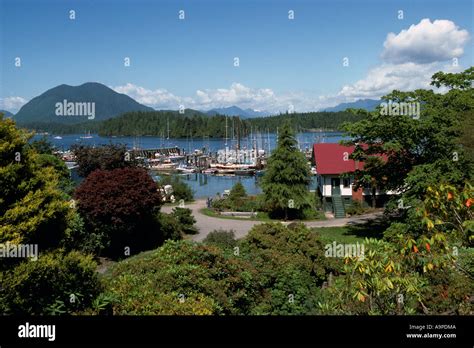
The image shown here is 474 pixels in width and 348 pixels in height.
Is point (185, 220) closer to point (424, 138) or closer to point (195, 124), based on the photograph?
point (424, 138)

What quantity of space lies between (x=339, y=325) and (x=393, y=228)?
15513 mm

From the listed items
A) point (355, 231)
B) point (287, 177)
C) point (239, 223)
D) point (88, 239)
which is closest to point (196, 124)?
point (287, 177)

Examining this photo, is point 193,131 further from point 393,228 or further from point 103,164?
point 393,228

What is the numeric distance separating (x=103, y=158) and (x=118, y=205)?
33.7 feet

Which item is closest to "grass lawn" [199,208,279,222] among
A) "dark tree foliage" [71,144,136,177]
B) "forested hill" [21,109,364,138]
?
"dark tree foliage" [71,144,136,177]

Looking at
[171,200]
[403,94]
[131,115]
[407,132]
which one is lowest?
[171,200]

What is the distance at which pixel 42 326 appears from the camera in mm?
4297

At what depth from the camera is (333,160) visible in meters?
34.1

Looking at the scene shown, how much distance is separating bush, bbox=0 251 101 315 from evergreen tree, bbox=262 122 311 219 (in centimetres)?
2220

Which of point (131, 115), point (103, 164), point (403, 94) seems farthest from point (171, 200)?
point (131, 115)

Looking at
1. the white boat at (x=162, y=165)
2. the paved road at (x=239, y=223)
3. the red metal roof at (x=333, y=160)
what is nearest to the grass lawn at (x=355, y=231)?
the paved road at (x=239, y=223)

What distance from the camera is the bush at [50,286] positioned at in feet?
25.2

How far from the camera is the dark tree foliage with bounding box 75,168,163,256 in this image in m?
20.1

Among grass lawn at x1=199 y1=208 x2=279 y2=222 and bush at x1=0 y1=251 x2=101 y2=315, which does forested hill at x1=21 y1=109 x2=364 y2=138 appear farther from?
bush at x1=0 y1=251 x2=101 y2=315
